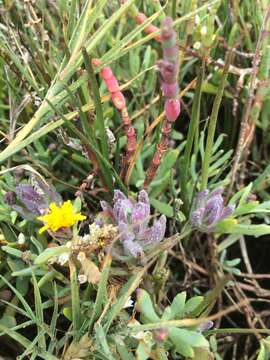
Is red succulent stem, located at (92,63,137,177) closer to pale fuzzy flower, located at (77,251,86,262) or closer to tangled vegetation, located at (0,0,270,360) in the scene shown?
tangled vegetation, located at (0,0,270,360)

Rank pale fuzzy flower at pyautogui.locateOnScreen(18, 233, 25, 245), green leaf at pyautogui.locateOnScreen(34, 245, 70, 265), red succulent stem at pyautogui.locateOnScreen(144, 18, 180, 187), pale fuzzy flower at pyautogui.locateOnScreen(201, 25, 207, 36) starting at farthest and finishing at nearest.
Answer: pale fuzzy flower at pyautogui.locateOnScreen(201, 25, 207, 36)
pale fuzzy flower at pyautogui.locateOnScreen(18, 233, 25, 245)
green leaf at pyautogui.locateOnScreen(34, 245, 70, 265)
red succulent stem at pyautogui.locateOnScreen(144, 18, 180, 187)

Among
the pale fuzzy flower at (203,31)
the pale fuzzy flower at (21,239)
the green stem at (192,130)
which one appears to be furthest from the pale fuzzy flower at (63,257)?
the pale fuzzy flower at (203,31)

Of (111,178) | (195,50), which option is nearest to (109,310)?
(111,178)

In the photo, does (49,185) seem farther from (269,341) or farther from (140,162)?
(269,341)

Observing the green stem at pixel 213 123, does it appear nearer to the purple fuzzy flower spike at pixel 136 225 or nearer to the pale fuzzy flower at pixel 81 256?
the purple fuzzy flower spike at pixel 136 225

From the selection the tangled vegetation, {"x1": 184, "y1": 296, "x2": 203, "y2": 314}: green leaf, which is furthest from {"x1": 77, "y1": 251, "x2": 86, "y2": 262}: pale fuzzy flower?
{"x1": 184, "y1": 296, "x2": 203, "y2": 314}: green leaf
